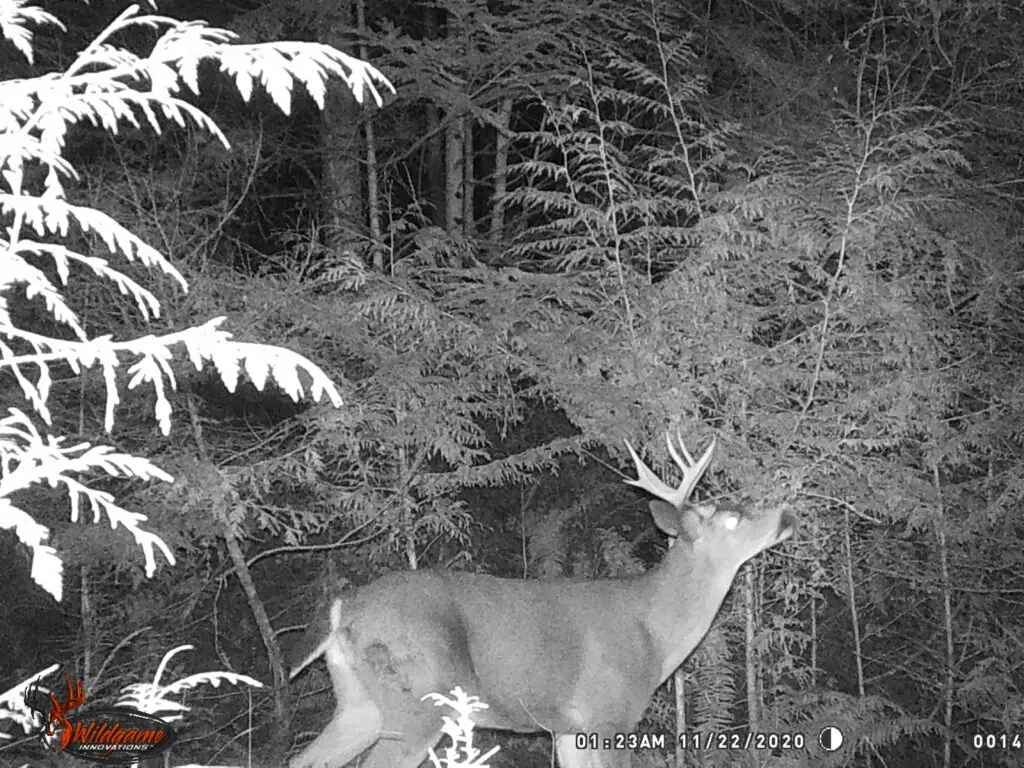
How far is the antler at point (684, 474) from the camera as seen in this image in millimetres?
5715

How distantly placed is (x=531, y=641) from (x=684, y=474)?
130 centimetres

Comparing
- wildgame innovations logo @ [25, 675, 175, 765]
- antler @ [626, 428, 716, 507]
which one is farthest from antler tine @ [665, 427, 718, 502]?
wildgame innovations logo @ [25, 675, 175, 765]

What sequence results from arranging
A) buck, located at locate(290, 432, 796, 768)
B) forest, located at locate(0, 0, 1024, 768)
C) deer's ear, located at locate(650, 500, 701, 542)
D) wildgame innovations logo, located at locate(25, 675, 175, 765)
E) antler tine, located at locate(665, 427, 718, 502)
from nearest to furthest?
1. wildgame innovations logo, located at locate(25, 675, 175, 765)
2. buck, located at locate(290, 432, 796, 768)
3. antler tine, located at locate(665, 427, 718, 502)
4. deer's ear, located at locate(650, 500, 701, 542)
5. forest, located at locate(0, 0, 1024, 768)

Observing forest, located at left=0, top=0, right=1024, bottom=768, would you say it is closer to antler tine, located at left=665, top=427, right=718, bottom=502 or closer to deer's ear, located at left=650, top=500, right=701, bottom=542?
antler tine, located at left=665, top=427, right=718, bottom=502

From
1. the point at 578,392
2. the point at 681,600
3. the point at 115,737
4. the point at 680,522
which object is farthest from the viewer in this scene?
the point at 578,392

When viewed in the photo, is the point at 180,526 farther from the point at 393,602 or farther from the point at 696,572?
the point at 696,572

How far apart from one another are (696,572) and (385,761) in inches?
80.3

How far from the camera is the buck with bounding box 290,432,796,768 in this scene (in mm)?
5227

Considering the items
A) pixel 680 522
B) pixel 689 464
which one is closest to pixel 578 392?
pixel 689 464

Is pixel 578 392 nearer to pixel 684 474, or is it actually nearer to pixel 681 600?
pixel 684 474

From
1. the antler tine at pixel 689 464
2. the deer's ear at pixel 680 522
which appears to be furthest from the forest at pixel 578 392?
the deer's ear at pixel 680 522

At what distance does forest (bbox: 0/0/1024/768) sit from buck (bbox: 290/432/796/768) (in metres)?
0.10

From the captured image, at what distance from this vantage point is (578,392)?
6.31 meters

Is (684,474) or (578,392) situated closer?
(684,474)
